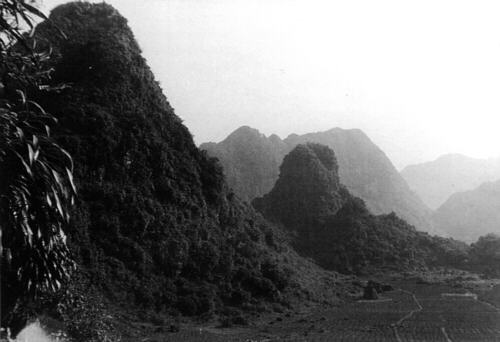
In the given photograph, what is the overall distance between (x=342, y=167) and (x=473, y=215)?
3040 centimetres

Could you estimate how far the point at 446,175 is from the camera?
15262cm

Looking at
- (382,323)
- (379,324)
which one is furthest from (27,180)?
(382,323)

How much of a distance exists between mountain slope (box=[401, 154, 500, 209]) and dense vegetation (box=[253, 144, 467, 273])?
268 ft

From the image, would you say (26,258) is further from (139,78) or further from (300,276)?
(300,276)

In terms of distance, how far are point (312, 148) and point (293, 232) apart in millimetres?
16055

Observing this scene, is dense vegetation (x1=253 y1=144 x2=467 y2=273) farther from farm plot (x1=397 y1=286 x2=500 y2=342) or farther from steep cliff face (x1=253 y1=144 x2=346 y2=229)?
farm plot (x1=397 y1=286 x2=500 y2=342)

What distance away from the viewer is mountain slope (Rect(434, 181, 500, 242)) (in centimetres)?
10512

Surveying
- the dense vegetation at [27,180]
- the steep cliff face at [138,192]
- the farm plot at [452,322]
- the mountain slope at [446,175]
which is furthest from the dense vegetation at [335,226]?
the mountain slope at [446,175]

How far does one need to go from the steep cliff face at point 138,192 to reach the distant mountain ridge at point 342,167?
50.4 m

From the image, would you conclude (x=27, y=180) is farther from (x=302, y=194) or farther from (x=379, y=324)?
(x=302, y=194)

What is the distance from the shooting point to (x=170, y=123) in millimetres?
36344

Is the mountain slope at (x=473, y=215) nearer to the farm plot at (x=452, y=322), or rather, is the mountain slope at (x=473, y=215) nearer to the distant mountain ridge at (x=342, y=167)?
the distant mountain ridge at (x=342, y=167)

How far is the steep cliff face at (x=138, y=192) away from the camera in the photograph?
26453 millimetres

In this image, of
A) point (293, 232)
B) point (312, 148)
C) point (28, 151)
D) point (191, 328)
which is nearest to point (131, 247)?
point (191, 328)
